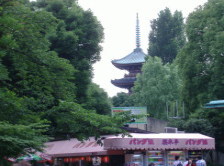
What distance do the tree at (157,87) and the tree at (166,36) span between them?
15031 mm

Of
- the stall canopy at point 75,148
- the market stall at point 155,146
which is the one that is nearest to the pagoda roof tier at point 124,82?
the stall canopy at point 75,148

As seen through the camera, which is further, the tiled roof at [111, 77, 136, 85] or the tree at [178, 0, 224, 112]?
the tiled roof at [111, 77, 136, 85]

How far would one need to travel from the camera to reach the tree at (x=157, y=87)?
1562 inches

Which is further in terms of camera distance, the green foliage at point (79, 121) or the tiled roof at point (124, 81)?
the tiled roof at point (124, 81)

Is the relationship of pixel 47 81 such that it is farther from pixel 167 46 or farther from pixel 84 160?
pixel 167 46

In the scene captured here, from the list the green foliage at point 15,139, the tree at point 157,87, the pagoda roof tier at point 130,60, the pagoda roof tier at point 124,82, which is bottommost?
the green foliage at point 15,139

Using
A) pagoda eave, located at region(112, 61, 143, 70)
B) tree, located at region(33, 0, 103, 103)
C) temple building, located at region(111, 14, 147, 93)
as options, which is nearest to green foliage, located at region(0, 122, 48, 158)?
tree, located at region(33, 0, 103, 103)

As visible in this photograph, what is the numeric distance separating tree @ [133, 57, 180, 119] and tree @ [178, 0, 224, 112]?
6.75 meters

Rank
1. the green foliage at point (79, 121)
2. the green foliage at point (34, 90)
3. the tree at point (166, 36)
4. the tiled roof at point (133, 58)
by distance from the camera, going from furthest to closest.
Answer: the tiled roof at point (133, 58)
the tree at point (166, 36)
the green foliage at point (79, 121)
the green foliage at point (34, 90)

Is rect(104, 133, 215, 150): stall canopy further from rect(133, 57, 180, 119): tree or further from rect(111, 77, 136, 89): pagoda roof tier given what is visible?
rect(111, 77, 136, 89): pagoda roof tier

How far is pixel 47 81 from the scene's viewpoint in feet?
46.9

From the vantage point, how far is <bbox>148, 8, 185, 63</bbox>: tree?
56344 millimetres

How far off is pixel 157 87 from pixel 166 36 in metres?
19.0

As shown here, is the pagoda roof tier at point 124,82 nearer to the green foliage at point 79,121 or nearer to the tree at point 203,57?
the tree at point 203,57
